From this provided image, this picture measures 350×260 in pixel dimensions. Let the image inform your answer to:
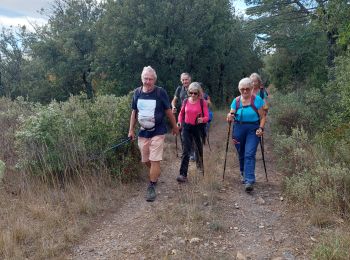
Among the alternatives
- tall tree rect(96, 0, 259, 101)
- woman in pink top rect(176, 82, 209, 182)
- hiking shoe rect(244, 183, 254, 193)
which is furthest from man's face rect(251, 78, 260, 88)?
tall tree rect(96, 0, 259, 101)

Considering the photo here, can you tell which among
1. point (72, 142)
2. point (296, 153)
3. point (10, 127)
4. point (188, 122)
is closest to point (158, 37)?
point (10, 127)

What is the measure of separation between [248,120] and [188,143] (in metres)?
1.18

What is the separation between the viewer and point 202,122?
6277mm

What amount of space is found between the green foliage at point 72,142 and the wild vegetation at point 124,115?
2 centimetres

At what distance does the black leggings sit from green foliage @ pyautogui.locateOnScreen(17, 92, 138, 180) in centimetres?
90

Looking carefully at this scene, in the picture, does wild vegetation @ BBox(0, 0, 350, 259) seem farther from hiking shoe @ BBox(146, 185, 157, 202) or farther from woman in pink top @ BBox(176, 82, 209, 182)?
woman in pink top @ BBox(176, 82, 209, 182)

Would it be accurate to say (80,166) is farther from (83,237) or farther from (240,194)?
(240,194)

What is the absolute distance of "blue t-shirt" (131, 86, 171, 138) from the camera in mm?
5410

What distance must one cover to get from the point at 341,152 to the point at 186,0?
12968mm

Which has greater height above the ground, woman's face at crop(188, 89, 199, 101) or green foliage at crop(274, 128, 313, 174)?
woman's face at crop(188, 89, 199, 101)

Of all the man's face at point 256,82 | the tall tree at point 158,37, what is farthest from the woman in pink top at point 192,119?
the tall tree at point 158,37

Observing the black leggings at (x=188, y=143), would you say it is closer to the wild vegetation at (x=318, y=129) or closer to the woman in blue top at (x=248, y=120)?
the woman in blue top at (x=248, y=120)

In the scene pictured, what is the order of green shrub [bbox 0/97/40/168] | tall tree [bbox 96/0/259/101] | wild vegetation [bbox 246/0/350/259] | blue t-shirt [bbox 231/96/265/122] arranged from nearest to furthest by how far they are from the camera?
wild vegetation [bbox 246/0/350/259]
blue t-shirt [bbox 231/96/265/122]
green shrub [bbox 0/97/40/168]
tall tree [bbox 96/0/259/101]

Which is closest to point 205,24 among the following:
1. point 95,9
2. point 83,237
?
point 95,9
